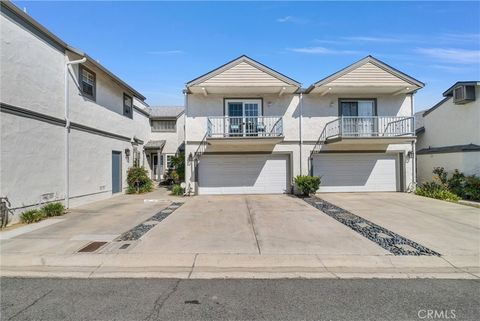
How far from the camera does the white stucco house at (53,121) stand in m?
8.02

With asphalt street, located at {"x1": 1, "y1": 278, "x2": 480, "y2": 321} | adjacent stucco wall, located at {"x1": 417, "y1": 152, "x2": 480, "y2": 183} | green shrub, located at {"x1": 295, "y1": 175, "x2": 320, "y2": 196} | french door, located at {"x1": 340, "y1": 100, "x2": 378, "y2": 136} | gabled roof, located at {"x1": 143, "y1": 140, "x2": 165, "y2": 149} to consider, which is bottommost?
asphalt street, located at {"x1": 1, "y1": 278, "x2": 480, "y2": 321}

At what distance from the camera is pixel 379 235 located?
6867 millimetres

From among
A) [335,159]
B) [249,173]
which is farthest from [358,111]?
[249,173]

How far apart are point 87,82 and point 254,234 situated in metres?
10.8

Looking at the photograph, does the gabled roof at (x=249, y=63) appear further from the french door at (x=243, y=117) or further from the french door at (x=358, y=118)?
the french door at (x=358, y=118)

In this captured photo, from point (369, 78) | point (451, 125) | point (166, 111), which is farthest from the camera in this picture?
point (166, 111)

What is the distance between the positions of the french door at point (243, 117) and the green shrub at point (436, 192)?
918 cm

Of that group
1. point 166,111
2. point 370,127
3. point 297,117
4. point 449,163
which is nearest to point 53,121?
point 297,117

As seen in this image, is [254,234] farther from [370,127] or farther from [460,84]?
[460,84]

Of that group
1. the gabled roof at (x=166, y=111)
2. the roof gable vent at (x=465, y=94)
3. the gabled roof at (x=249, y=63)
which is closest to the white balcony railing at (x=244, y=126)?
the gabled roof at (x=249, y=63)

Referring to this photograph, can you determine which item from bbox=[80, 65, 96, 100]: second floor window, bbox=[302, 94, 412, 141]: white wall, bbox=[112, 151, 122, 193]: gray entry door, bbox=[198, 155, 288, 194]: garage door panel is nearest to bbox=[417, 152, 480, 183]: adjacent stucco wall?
bbox=[302, 94, 412, 141]: white wall

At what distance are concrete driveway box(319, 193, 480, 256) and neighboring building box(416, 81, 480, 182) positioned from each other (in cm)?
383

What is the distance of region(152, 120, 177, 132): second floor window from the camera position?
23.1 m

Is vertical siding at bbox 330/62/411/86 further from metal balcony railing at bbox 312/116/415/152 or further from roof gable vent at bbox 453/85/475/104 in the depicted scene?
roof gable vent at bbox 453/85/475/104
